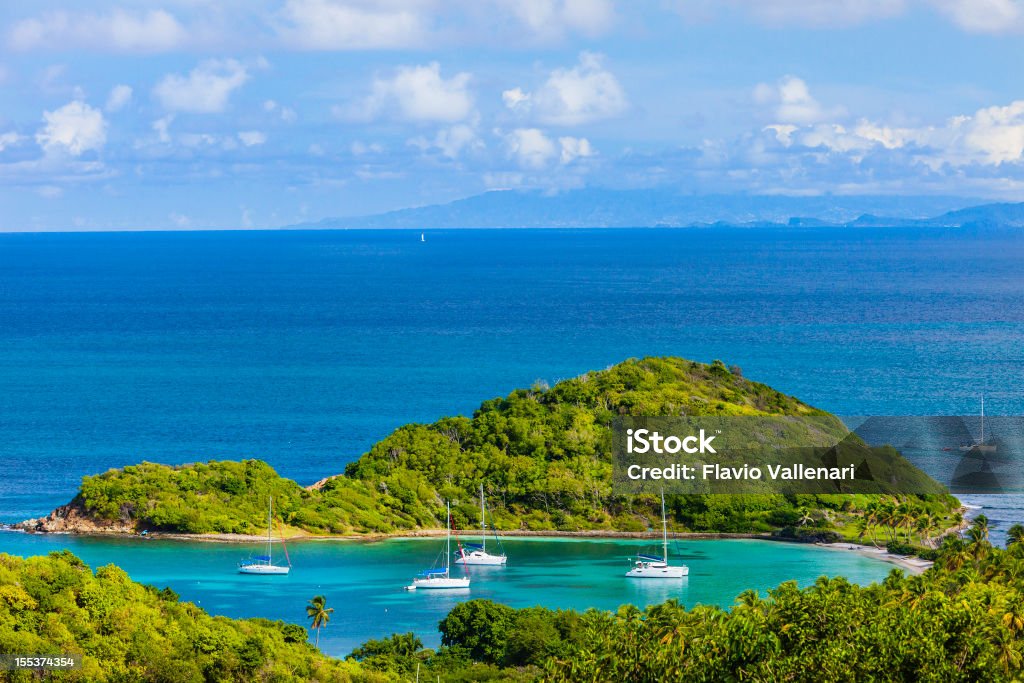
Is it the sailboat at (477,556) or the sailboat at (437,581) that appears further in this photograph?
the sailboat at (477,556)

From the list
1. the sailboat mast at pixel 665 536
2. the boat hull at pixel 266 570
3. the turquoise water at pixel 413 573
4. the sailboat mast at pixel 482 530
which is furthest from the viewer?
the sailboat mast at pixel 482 530

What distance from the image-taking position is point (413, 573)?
182 ft

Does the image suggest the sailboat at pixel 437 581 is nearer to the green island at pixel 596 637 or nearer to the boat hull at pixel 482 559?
the boat hull at pixel 482 559

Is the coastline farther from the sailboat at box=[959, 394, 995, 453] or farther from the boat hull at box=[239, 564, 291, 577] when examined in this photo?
Answer: the sailboat at box=[959, 394, 995, 453]

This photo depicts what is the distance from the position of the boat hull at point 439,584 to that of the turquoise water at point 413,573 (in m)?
0.41

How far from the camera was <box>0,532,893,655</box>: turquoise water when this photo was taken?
50156mm

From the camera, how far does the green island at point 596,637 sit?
2647cm

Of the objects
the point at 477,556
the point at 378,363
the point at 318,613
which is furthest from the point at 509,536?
the point at 378,363

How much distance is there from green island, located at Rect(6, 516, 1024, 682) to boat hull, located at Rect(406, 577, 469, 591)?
9407 millimetres

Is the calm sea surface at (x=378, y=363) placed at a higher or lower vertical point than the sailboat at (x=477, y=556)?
higher

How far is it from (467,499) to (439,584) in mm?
9780

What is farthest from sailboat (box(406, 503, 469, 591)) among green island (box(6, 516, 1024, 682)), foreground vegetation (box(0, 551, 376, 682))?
foreground vegetation (box(0, 551, 376, 682))

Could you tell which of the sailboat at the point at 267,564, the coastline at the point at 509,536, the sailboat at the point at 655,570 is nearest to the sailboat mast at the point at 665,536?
the sailboat at the point at 655,570

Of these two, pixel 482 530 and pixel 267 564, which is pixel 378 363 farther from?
pixel 267 564
